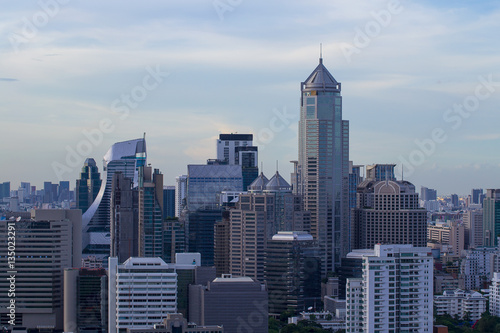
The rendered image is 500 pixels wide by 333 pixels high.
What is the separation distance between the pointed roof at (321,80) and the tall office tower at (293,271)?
10.9 m

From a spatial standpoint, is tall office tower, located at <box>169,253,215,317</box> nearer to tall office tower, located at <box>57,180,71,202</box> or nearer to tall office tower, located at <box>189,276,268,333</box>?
tall office tower, located at <box>189,276,268,333</box>

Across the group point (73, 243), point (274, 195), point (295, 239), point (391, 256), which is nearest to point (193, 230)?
point (274, 195)

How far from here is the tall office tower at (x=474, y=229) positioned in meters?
76.3

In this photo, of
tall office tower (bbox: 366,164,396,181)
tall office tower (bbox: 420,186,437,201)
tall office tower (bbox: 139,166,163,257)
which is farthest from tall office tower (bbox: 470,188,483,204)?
tall office tower (bbox: 139,166,163,257)

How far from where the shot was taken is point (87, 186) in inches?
3155

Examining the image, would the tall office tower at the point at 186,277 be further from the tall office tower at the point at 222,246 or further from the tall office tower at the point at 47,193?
the tall office tower at the point at 47,193

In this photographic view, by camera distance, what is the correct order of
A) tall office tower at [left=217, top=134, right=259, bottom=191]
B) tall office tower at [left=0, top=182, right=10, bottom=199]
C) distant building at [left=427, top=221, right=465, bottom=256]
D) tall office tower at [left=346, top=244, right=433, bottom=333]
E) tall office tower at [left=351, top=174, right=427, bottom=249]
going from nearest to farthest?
1. tall office tower at [left=346, top=244, right=433, bottom=333]
2. tall office tower at [left=351, top=174, right=427, bottom=249]
3. tall office tower at [left=217, top=134, right=259, bottom=191]
4. tall office tower at [left=0, top=182, right=10, bottom=199]
5. distant building at [left=427, top=221, right=465, bottom=256]

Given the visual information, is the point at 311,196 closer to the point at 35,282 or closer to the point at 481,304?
the point at 481,304

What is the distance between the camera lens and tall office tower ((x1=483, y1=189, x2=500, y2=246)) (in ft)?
243

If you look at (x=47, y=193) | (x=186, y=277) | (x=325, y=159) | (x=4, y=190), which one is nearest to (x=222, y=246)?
(x=325, y=159)

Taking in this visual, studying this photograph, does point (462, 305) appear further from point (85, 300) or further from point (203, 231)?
point (203, 231)

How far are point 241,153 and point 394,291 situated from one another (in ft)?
141

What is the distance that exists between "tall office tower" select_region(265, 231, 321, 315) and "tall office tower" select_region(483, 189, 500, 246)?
29509mm

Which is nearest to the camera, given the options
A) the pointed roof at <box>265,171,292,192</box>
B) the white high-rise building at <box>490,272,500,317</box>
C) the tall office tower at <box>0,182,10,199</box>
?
the white high-rise building at <box>490,272,500,317</box>
